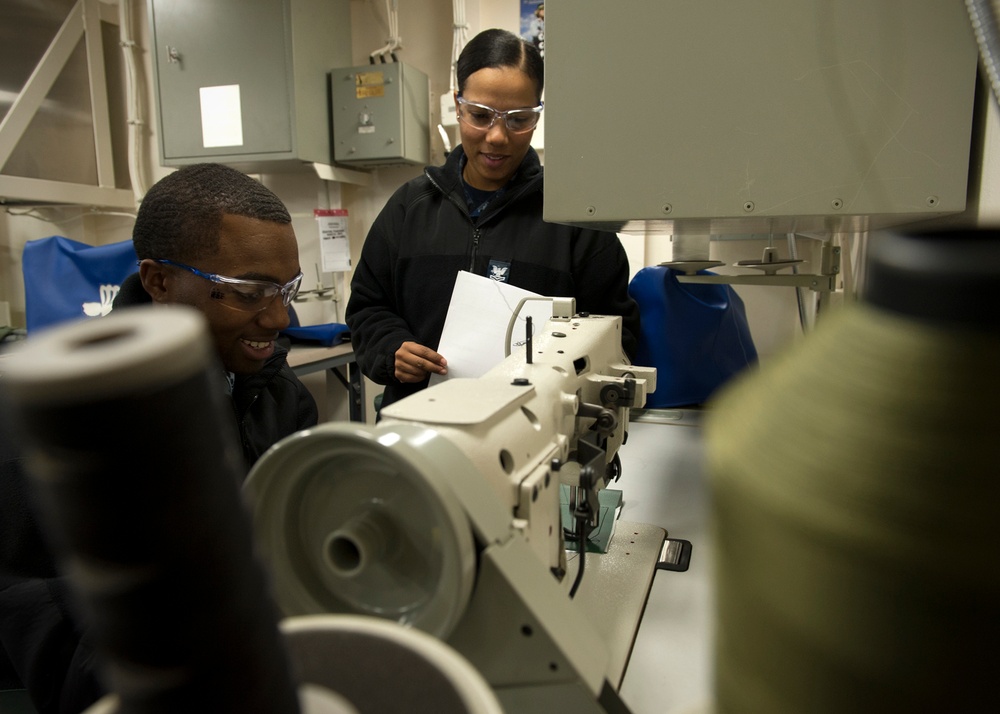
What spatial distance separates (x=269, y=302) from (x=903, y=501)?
3.54 feet

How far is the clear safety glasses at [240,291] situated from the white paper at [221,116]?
2137 mm

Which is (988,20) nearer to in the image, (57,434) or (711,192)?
(711,192)

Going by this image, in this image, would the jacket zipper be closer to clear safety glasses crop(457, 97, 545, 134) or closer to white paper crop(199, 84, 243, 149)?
clear safety glasses crop(457, 97, 545, 134)

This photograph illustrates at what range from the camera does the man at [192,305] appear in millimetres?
761

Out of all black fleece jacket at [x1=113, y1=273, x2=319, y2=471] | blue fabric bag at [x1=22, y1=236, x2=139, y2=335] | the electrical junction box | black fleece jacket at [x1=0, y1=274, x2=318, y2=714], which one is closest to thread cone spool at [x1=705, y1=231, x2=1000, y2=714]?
black fleece jacket at [x1=0, y1=274, x2=318, y2=714]

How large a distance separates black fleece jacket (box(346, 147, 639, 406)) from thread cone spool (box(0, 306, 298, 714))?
4.05 feet

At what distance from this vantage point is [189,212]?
40.3 inches

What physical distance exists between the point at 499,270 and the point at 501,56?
1.65ft

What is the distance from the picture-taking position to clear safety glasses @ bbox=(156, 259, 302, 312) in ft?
3.41

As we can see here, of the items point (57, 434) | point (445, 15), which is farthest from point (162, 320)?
point (445, 15)

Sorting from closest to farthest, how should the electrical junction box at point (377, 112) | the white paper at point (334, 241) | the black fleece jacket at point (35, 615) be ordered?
the black fleece jacket at point (35, 615), the electrical junction box at point (377, 112), the white paper at point (334, 241)

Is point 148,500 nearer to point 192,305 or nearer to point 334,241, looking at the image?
point 192,305

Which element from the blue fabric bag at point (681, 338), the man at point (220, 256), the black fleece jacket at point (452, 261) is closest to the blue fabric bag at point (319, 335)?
the black fleece jacket at point (452, 261)

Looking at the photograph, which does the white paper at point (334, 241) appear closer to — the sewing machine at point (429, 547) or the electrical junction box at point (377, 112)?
the electrical junction box at point (377, 112)
